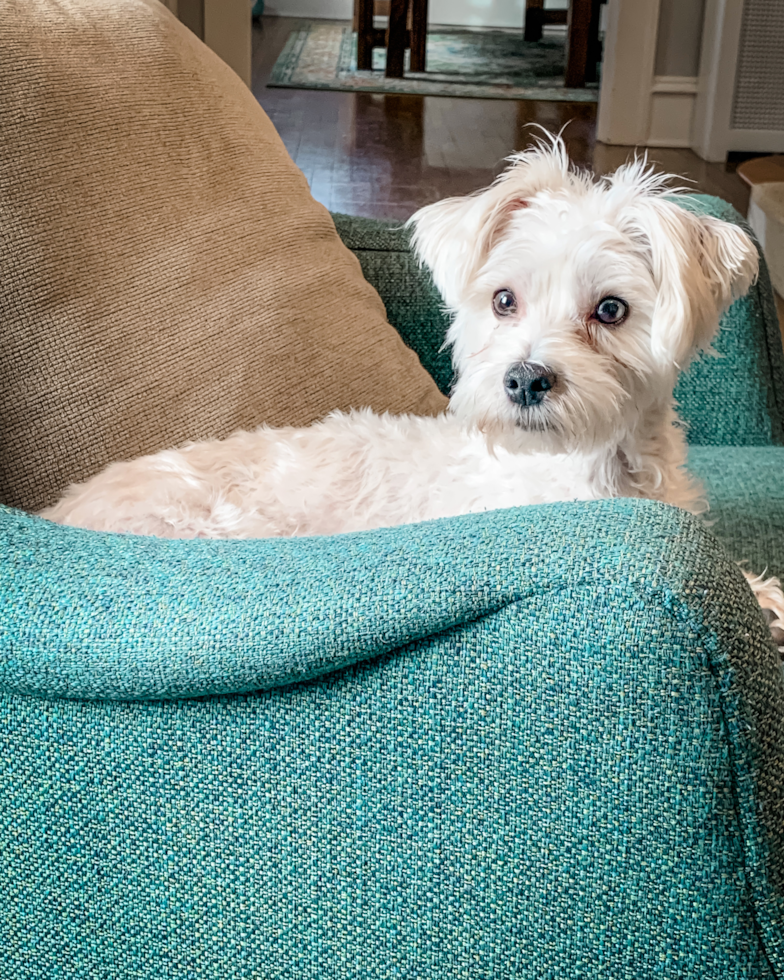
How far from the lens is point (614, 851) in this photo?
69 cm

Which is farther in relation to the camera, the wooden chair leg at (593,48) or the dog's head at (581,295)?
the wooden chair leg at (593,48)

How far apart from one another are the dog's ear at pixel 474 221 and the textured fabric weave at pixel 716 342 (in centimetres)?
38

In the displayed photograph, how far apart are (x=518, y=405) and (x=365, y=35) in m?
7.33

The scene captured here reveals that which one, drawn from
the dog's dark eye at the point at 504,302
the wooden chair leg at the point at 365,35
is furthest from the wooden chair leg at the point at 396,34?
the dog's dark eye at the point at 504,302

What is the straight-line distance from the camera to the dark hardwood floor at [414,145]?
4820 mm

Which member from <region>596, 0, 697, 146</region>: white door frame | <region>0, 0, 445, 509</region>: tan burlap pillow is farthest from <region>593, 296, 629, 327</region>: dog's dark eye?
<region>596, 0, 697, 146</region>: white door frame

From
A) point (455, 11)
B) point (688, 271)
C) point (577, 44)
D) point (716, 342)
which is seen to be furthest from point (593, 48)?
point (688, 271)

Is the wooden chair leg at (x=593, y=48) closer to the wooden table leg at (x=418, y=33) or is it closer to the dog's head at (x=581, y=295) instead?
the wooden table leg at (x=418, y=33)

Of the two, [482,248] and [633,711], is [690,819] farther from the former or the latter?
[482,248]

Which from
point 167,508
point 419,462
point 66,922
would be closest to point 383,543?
point 66,922

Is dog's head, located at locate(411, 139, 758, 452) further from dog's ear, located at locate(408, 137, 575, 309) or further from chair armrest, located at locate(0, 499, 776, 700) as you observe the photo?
chair armrest, located at locate(0, 499, 776, 700)

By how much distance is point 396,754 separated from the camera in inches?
28.1

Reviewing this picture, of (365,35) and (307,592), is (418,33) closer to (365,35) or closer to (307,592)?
(365,35)

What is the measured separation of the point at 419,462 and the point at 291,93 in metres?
6.03
